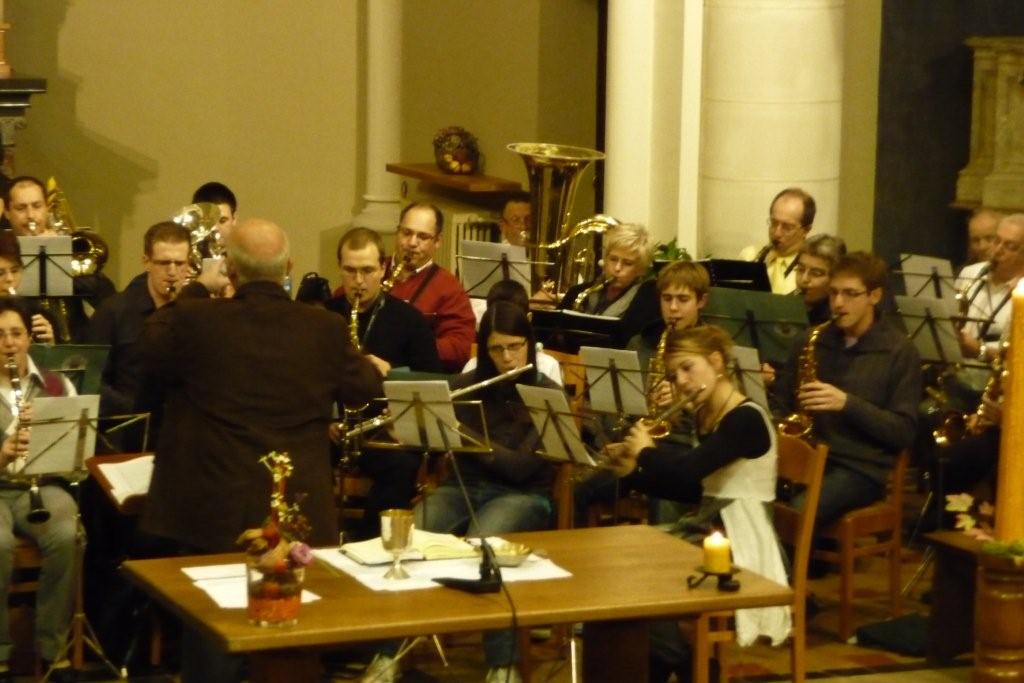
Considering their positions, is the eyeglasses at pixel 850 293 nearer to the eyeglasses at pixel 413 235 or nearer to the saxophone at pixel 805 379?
the saxophone at pixel 805 379

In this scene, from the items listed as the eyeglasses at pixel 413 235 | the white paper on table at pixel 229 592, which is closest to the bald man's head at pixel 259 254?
the white paper on table at pixel 229 592

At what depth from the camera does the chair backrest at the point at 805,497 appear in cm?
526

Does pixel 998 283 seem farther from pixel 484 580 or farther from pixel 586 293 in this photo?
pixel 484 580

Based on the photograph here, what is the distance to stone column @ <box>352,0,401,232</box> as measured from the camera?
38.7 ft

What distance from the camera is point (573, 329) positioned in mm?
6863

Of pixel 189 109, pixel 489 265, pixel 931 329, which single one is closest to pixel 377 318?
pixel 489 265

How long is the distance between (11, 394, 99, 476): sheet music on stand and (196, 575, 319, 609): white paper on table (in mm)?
1376

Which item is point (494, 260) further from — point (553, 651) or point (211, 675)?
point (211, 675)

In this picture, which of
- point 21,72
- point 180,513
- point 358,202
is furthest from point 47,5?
point 180,513

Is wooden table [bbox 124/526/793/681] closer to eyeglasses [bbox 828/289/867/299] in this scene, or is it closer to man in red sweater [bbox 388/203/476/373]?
eyeglasses [bbox 828/289/867/299]

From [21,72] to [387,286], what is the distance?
5066mm

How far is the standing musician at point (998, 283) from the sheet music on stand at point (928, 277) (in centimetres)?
8

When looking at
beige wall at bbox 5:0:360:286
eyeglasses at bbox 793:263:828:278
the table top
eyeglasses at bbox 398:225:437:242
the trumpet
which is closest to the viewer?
the table top

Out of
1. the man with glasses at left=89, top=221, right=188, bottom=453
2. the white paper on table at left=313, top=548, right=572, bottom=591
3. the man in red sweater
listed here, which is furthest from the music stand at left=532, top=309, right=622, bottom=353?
the white paper on table at left=313, top=548, right=572, bottom=591
